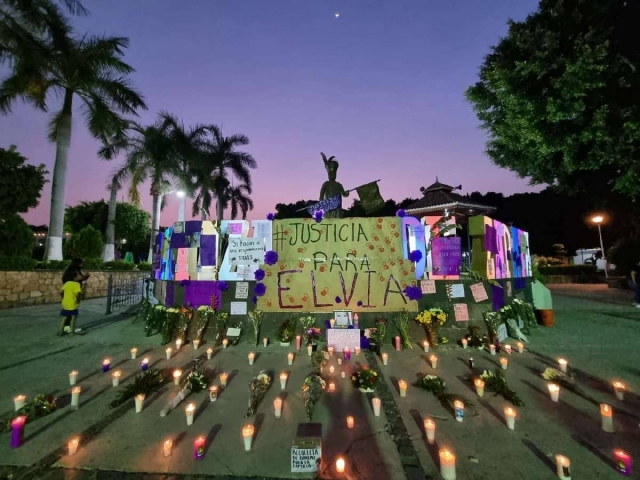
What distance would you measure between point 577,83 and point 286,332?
36.8ft

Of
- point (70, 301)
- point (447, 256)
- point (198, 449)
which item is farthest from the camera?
point (70, 301)

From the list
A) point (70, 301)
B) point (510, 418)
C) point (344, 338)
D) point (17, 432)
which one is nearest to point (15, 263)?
point (70, 301)

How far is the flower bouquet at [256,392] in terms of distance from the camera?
3.95m

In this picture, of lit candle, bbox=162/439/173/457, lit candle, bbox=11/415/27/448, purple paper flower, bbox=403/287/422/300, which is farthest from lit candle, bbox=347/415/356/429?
purple paper flower, bbox=403/287/422/300

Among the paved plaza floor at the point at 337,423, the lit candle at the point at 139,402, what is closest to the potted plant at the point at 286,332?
the paved plaza floor at the point at 337,423

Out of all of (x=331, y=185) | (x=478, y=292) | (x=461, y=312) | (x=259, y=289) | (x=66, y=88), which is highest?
(x=66, y=88)

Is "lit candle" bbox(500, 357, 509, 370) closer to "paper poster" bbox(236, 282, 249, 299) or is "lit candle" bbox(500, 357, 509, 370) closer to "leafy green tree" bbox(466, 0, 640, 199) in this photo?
"paper poster" bbox(236, 282, 249, 299)

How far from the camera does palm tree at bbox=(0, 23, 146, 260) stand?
15.3m

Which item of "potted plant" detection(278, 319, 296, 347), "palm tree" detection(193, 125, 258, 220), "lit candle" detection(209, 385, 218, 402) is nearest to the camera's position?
"lit candle" detection(209, 385, 218, 402)

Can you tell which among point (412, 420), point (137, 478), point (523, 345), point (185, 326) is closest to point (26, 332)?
point (185, 326)

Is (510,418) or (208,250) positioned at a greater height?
(208,250)

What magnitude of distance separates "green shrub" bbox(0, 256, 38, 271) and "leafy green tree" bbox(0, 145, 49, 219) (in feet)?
12.3

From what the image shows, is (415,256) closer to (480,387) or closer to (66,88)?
(480,387)

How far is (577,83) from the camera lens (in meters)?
8.66
